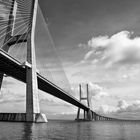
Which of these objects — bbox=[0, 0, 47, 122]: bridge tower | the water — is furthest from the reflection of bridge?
the water

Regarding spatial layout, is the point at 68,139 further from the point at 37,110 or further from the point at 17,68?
the point at 17,68

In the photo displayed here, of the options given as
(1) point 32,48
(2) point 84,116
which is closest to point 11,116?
(1) point 32,48

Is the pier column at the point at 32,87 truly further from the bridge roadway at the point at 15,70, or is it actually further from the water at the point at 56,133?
the water at the point at 56,133

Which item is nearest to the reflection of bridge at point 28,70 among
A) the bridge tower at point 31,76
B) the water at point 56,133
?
the bridge tower at point 31,76

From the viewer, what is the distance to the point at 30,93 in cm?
3212

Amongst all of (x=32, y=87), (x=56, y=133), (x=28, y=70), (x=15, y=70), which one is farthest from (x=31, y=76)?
(x=56, y=133)

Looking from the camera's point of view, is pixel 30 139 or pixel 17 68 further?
pixel 17 68

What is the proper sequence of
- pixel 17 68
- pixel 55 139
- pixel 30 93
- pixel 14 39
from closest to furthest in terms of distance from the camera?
1. pixel 55 139
2. pixel 30 93
3. pixel 17 68
4. pixel 14 39

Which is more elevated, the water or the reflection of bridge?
the reflection of bridge

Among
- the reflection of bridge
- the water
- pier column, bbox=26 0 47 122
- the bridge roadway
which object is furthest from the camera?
pier column, bbox=26 0 47 122

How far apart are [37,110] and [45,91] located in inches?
586

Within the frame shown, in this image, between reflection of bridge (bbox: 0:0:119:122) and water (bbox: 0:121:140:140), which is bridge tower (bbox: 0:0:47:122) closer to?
reflection of bridge (bbox: 0:0:119:122)

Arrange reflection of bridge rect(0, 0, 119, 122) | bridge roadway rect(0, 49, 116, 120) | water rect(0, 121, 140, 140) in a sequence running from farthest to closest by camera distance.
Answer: reflection of bridge rect(0, 0, 119, 122), bridge roadway rect(0, 49, 116, 120), water rect(0, 121, 140, 140)

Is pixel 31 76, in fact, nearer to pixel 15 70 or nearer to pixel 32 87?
pixel 32 87
